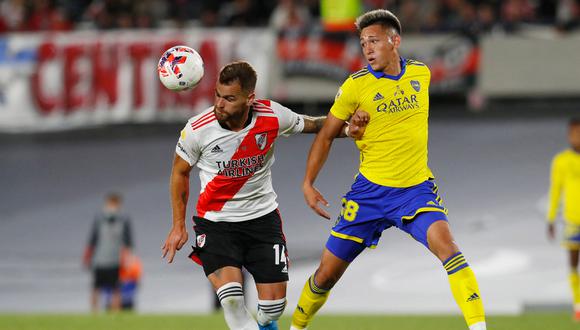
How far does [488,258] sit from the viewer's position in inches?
614

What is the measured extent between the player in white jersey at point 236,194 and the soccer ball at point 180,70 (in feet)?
0.74

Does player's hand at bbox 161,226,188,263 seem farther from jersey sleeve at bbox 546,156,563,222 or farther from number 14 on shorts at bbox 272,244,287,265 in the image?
jersey sleeve at bbox 546,156,563,222

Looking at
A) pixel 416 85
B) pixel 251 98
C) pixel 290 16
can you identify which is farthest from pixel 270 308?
pixel 290 16

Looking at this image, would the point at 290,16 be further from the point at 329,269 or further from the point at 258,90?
the point at 329,269

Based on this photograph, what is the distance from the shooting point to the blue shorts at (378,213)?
7.23 meters

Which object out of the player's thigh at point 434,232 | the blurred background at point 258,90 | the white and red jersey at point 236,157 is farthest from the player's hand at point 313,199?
the blurred background at point 258,90

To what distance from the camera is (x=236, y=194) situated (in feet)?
24.0

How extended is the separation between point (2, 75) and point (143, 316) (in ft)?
30.8

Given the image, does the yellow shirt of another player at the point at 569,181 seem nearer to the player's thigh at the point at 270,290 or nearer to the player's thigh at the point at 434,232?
the player's thigh at the point at 434,232

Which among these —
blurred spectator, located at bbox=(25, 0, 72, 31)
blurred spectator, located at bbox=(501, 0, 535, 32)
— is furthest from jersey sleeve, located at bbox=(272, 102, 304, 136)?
blurred spectator, located at bbox=(25, 0, 72, 31)

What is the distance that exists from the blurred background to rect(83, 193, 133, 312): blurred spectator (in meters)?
1.79

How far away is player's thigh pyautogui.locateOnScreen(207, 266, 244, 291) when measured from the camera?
23.5ft

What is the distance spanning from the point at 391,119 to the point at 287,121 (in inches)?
28.4

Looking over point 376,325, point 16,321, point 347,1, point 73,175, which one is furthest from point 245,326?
point 73,175
